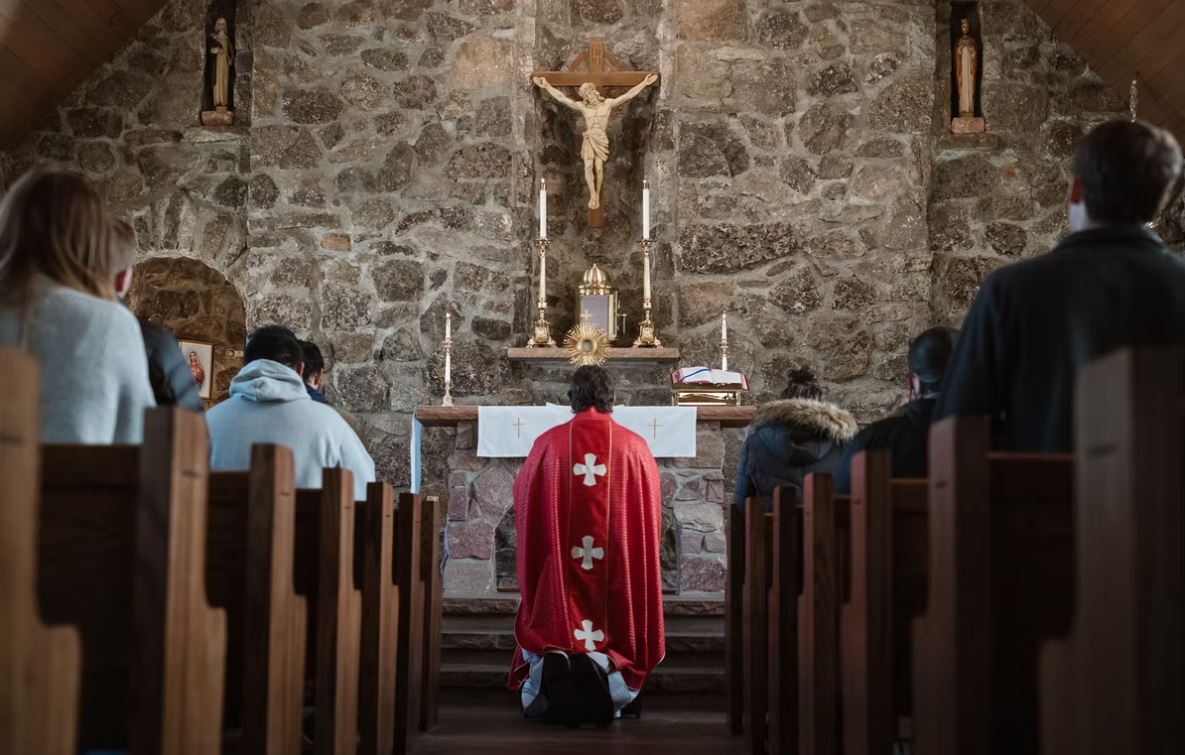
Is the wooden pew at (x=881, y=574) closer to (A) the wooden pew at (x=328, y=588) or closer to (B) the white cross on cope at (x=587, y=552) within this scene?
(A) the wooden pew at (x=328, y=588)

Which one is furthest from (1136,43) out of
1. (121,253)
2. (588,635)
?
(121,253)

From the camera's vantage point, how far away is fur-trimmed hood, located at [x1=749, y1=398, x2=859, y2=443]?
470cm

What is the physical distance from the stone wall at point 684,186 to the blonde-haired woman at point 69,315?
5781 millimetres

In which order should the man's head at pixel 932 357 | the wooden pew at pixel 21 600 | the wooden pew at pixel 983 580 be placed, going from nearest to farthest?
the wooden pew at pixel 21 600
the wooden pew at pixel 983 580
the man's head at pixel 932 357

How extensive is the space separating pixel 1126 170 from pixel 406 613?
244cm

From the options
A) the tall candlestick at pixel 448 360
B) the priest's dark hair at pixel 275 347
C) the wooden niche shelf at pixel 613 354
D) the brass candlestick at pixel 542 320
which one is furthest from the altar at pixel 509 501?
the priest's dark hair at pixel 275 347

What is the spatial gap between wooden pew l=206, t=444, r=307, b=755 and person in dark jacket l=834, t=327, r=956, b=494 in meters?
1.45

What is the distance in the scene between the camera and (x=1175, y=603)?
127cm

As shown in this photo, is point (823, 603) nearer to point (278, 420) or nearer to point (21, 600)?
point (278, 420)

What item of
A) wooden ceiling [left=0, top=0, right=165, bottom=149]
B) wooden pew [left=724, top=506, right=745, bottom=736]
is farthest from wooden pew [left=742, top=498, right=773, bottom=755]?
wooden ceiling [left=0, top=0, right=165, bottom=149]

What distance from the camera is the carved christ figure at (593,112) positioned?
27.3ft

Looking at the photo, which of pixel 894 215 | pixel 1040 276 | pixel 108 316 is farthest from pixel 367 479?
pixel 894 215

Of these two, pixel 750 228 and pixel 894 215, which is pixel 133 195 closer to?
pixel 750 228

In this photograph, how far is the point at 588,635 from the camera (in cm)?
510
